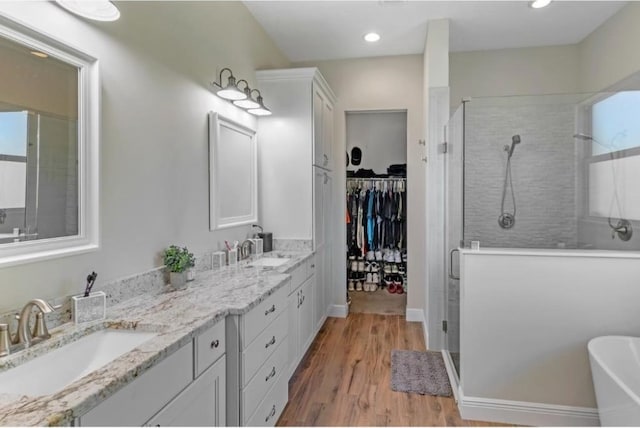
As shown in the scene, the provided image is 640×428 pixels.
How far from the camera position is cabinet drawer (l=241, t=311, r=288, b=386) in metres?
1.78

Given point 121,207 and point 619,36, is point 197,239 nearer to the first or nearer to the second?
point 121,207

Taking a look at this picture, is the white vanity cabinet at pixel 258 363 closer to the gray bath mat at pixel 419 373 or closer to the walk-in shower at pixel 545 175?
the gray bath mat at pixel 419 373

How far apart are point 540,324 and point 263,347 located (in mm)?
1713

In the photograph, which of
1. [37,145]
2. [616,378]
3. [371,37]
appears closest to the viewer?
[37,145]

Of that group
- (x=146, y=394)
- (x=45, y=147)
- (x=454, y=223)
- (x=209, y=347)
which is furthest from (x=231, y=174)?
(x=146, y=394)

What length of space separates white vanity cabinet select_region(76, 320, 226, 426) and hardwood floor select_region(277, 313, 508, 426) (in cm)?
96

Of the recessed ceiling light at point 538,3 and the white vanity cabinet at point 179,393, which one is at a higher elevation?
the recessed ceiling light at point 538,3

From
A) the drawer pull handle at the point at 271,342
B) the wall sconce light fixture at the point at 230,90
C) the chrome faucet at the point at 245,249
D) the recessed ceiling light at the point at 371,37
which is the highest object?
the recessed ceiling light at the point at 371,37

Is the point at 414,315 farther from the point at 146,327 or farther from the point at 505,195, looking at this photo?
the point at 146,327

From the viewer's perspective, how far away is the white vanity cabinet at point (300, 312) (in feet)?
9.11

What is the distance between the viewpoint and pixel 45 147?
1.43 metres

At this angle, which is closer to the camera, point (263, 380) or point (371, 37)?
point (263, 380)

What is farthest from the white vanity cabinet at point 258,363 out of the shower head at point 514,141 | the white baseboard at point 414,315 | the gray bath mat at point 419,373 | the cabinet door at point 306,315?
the white baseboard at point 414,315

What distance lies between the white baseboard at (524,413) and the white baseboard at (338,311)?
2.15 meters
